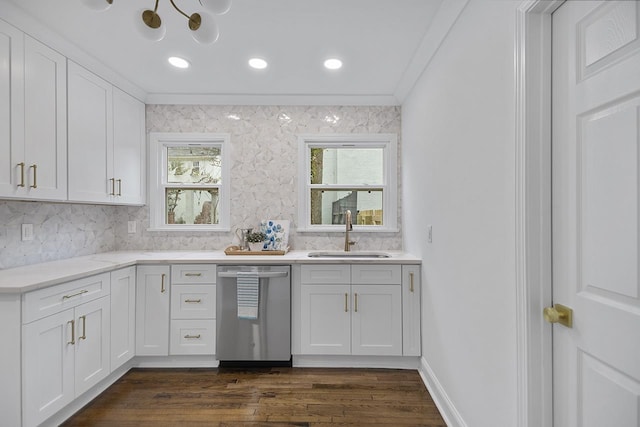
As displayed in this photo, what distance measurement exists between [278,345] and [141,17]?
7.79 ft

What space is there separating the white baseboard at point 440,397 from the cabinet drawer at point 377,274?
68cm

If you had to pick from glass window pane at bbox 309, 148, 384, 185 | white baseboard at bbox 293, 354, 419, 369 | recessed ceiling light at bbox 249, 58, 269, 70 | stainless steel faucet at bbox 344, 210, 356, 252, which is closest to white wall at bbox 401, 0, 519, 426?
white baseboard at bbox 293, 354, 419, 369

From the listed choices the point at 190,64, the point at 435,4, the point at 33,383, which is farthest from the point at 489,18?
the point at 33,383

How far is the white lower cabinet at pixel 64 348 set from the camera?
5.51ft

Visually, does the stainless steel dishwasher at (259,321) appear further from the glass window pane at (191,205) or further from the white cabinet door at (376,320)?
the glass window pane at (191,205)

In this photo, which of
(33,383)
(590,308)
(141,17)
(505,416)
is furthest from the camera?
(33,383)

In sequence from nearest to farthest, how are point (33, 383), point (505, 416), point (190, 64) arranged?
point (505, 416), point (33, 383), point (190, 64)

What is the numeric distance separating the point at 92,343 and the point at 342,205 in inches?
94.2

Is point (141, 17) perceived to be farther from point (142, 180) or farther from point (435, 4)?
point (142, 180)

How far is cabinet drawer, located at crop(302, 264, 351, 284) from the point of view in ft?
8.55

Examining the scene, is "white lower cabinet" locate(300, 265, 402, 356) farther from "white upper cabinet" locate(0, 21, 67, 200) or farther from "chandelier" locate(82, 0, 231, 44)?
"white upper cabinet" locate(0, 21, 67, 200)

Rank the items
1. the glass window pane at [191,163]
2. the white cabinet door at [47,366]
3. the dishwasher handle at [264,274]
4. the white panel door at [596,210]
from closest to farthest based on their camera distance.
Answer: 1. the white panel door at [596,210]
2. the white cabinet door at [47,366]
3. the dishwasher handle at [264,274]
4. the glass window pane at [191,163]

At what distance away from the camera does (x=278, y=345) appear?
257 cm

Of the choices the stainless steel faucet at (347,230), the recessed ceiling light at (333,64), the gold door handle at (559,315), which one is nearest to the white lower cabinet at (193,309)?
the stainless steel faucet at (347,230)
